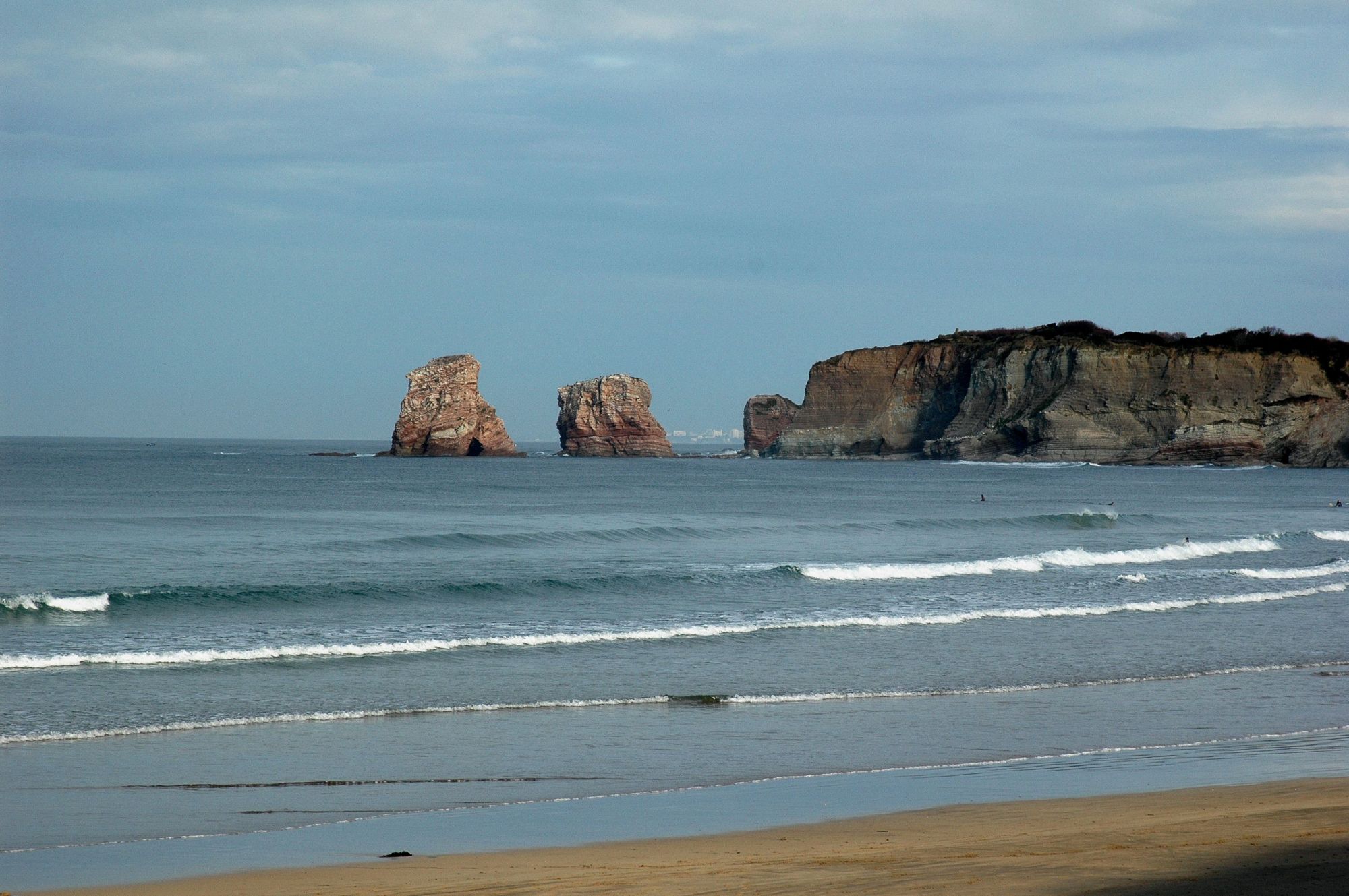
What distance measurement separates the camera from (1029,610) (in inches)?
934

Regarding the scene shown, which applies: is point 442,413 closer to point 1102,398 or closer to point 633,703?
point 1102,398

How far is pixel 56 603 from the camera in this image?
20.9m

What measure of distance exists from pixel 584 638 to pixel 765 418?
13933cm

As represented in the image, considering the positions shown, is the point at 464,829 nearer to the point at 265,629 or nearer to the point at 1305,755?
the point at 1305,755

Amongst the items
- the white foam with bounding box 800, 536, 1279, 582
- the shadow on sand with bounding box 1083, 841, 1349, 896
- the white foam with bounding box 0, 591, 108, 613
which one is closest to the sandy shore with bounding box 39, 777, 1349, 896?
the shadow on sand with bounding box 1083, 841, 1349, 896

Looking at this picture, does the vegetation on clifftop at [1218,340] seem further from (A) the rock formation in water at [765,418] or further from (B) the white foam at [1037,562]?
(B) the white foam at [1037,562]

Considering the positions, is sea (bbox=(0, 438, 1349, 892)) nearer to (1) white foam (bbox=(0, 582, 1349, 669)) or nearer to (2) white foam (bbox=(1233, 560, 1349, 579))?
(1) white foam (bbox=(0, 582, 1349, 669))

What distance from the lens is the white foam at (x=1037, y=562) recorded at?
28828 mm

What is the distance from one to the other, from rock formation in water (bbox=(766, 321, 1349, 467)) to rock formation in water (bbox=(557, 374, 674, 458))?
72.3ft

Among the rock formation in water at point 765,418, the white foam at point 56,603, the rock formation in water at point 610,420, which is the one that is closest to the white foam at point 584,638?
the white foam at point 56,603

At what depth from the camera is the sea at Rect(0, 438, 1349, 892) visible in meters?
9.86

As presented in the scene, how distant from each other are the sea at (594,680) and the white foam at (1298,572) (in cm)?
24

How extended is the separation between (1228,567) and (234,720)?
91.8 ft

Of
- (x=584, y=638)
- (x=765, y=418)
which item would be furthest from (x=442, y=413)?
(x=584, y=638)
